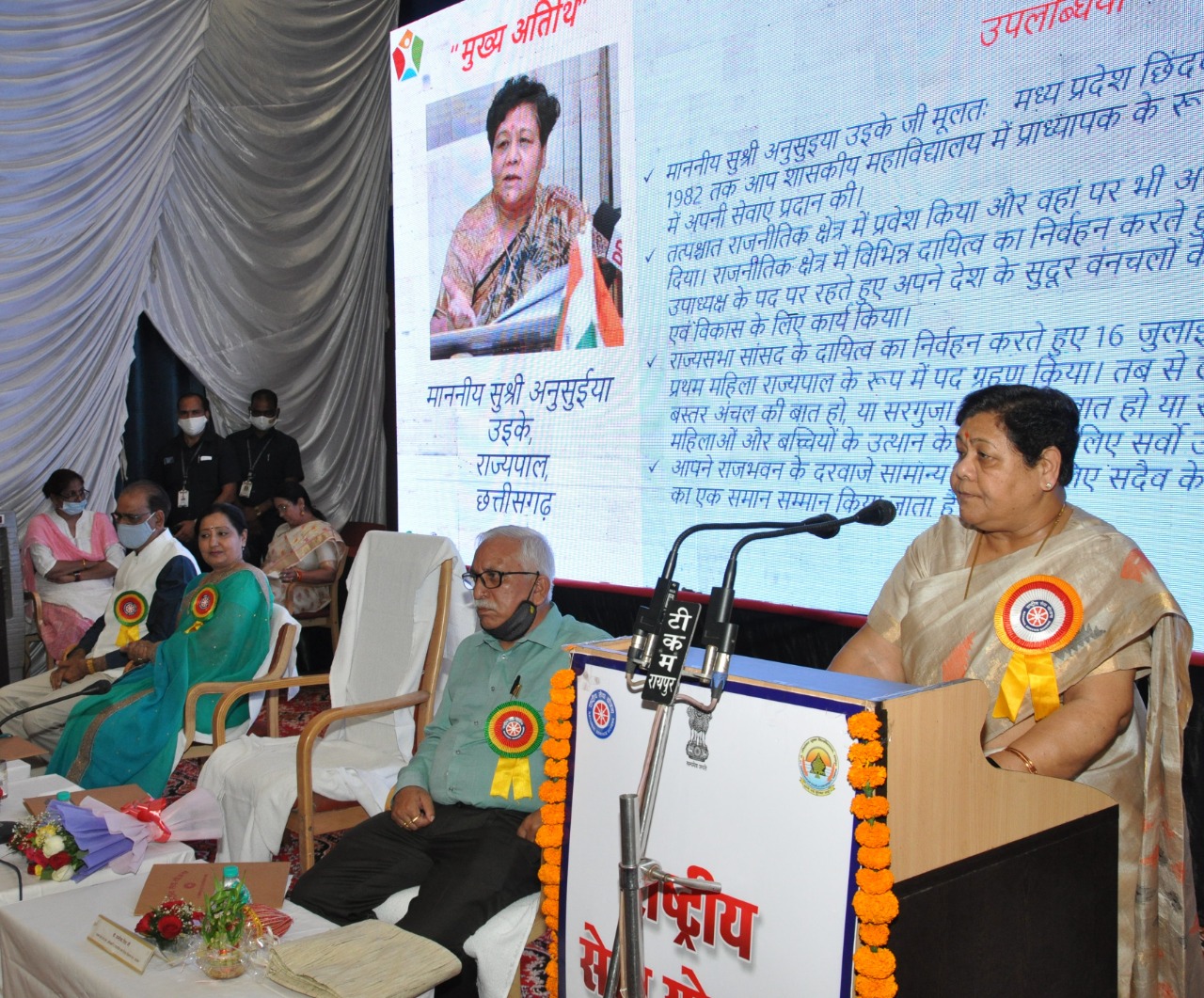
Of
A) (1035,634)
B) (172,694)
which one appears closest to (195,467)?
(172,694)

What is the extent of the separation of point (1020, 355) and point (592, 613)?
2.19 meters

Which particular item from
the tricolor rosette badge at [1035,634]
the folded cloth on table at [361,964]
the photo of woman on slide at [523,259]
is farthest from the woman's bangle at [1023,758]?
the photo of woman on slide at [523,259]

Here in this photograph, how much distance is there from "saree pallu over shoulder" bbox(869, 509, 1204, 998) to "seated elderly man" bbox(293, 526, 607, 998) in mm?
982

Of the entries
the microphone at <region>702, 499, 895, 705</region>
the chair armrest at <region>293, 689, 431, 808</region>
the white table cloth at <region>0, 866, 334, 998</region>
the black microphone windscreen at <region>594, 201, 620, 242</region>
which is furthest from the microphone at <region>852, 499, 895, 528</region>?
the black microphone windscreen at <region>594, 201, 620, 242</region>

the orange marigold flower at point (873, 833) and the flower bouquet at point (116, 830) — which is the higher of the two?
the orange marigold flower at point (873, 833)

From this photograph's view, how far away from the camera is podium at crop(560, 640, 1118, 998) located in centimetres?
152

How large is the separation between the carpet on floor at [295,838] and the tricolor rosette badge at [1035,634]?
1.12 m

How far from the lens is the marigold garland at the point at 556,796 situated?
1.94 m

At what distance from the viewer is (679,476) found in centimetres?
412

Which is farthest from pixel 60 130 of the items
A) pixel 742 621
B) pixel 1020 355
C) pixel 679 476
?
pixel 1020 355

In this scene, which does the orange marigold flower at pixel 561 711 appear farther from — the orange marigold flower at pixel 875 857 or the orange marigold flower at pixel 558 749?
the orange marigold flower at pixel 875 857

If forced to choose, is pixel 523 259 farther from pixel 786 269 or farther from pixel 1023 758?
pixel 1023 758

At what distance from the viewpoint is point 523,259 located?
4773 millimetres

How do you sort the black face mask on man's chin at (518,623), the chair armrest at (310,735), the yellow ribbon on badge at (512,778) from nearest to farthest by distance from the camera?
the yellow ribbon on badge at (512,778), the black face mask on man's chin at (518,623), the chair armrest at (310,735)
